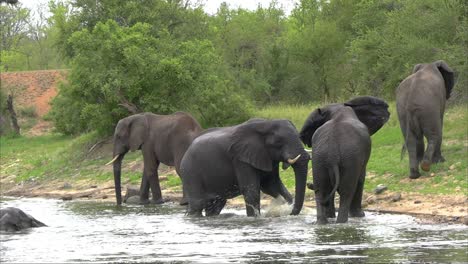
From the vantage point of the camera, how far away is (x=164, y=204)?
23109 mm

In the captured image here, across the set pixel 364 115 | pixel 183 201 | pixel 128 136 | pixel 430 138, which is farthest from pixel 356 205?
pixel 128 136

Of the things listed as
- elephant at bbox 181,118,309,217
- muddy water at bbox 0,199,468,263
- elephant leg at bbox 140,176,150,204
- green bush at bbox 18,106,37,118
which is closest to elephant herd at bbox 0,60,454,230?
elephant at bbox 181,118,309,217

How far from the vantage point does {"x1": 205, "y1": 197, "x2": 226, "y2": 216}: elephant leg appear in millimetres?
18797

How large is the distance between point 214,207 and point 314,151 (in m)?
3.57

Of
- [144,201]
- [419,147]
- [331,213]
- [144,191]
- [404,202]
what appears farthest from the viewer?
[144,191]

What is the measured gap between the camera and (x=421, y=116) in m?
20.0

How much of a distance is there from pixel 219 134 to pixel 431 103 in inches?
177

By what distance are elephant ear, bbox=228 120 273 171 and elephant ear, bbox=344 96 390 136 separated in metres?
1.64

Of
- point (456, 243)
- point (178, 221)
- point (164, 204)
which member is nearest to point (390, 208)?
point (178, 221)

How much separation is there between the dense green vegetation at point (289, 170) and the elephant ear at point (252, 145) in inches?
123

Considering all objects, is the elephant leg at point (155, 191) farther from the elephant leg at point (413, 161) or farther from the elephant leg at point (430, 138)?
the elephant leg at point (430, 138)

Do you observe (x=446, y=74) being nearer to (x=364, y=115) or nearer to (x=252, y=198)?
(x=364, y=115)

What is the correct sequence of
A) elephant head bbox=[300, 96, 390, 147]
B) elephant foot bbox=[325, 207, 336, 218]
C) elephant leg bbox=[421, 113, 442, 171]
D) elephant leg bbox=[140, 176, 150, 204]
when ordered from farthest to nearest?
elephant leg bbox=[140, 176, 150, 204] → elephant leg bbox=[421, 113, 442, 171] → elephant head bbox=[300, 96, 390, 147] → elephant foot bbox=[325, 207, 336, 218]

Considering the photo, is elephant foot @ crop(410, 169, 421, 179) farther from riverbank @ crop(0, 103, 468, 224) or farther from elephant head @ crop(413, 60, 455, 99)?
elephant head @ crop(413, 60, 455, 99)
